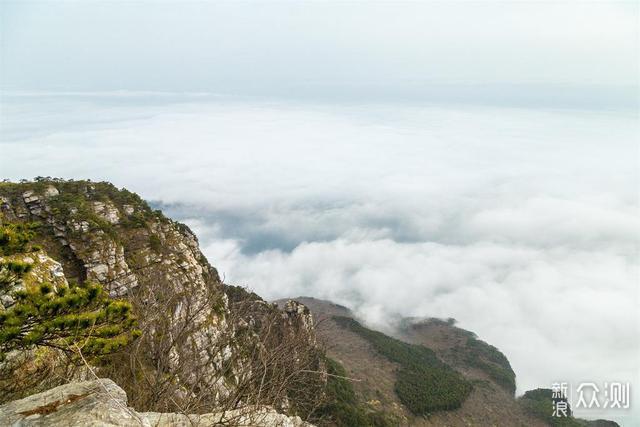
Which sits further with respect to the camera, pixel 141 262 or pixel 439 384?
pixel 439 384

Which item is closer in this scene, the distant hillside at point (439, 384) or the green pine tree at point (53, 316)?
the green pine tree at point (53, 316)

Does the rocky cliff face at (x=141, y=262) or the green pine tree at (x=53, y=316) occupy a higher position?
the green pine tree at (x=53, y=316)

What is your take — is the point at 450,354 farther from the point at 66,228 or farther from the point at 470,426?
the point at 66,228

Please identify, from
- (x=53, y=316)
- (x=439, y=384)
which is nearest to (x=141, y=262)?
(x=53, y=316)

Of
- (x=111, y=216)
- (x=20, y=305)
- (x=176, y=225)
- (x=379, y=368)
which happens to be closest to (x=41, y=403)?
(x=20, y=305)

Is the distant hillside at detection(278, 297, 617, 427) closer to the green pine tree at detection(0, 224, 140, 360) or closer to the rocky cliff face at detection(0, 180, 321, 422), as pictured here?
the rocky cliff face at detection(0, 180, 321, 422)

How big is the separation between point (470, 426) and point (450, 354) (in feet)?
280

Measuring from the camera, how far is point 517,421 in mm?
114562

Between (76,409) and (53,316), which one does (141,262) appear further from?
(76,409)

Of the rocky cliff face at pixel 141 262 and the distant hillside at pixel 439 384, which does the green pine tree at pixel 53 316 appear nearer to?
the rocky cliff face at pixel 141 262

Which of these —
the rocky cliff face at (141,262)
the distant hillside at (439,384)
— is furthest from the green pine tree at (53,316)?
the distant hillside at (439,384)

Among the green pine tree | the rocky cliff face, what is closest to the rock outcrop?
the green pine tree

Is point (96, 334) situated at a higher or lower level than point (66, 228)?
higher

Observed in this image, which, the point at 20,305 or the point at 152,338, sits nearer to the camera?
the point at 20,305
